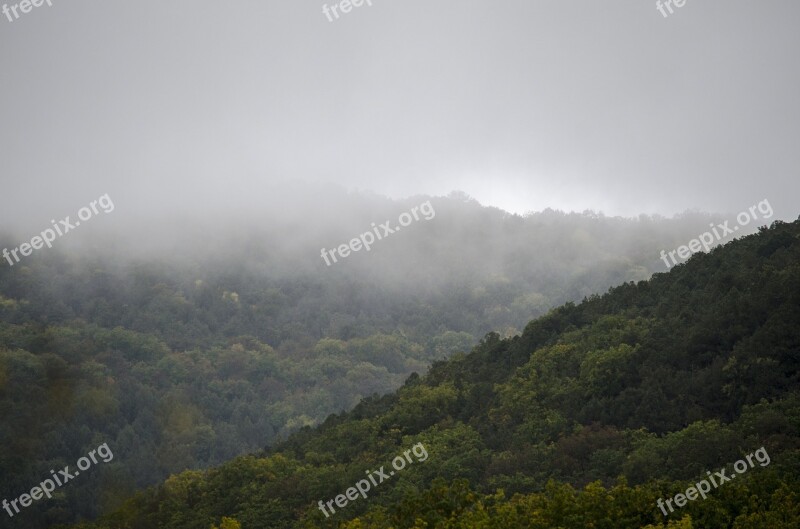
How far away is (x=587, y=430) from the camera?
145 feet

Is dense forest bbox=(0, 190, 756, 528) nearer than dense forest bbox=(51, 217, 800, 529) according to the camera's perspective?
No

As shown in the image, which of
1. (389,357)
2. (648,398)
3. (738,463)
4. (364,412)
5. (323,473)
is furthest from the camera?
(389,357)

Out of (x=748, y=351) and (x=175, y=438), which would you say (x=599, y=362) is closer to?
(x=748, y=351)

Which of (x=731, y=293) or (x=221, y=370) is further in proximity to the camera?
(x=221, y=370)

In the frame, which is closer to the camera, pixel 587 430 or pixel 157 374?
pixel 587 430

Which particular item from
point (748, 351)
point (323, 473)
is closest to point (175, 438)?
point (323, 473)

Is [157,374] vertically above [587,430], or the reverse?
[157,374]

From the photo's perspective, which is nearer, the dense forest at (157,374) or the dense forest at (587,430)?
the dense forest at (587,430)

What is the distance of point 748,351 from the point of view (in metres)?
41.5

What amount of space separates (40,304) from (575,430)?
505 ft

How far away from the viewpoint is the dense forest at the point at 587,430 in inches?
1112

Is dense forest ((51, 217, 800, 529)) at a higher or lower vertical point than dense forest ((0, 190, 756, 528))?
lower

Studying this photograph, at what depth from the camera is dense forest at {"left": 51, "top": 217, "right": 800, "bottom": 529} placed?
92.6 feet

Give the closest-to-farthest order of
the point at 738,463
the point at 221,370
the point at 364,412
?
1. the point at 738,463
2. the point at 364,412
3. the point at 221,370
